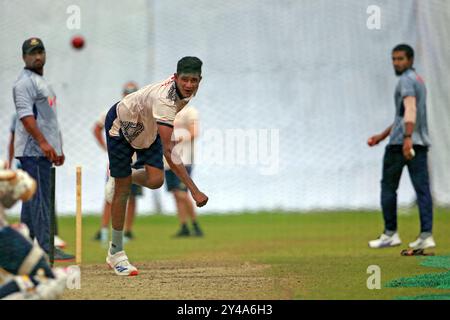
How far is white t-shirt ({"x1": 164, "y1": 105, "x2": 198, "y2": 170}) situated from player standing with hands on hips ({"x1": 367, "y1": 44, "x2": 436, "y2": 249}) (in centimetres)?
330

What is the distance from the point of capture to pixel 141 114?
8.00m

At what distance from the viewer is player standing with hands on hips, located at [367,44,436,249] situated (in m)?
10.4

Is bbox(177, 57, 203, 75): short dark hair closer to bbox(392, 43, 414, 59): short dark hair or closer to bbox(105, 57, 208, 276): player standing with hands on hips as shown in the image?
bbox(105, 57, 208, 276): player standing with hands on hips

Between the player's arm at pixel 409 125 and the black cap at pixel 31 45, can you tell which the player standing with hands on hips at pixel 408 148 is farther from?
the black cap at pixel 31 45

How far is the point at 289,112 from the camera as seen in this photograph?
15.5 metres

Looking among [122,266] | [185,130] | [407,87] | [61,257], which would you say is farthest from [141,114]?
[185,130]

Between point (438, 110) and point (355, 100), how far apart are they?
2.04 meters

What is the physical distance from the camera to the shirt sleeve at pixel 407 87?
1048 cm

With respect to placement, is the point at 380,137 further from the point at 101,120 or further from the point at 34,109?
the point at 34,109

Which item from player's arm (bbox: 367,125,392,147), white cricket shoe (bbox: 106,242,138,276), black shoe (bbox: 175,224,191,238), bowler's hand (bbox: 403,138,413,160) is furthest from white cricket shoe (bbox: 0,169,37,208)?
black shoe (bbox: 175,224,191,238)

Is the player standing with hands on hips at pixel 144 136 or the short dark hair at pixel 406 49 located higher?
the short dark hair at pixel 406 49

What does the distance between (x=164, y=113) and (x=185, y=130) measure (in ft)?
19.5

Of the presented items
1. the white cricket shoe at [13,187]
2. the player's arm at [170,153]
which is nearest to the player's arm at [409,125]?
the player's arm at [170,153]
